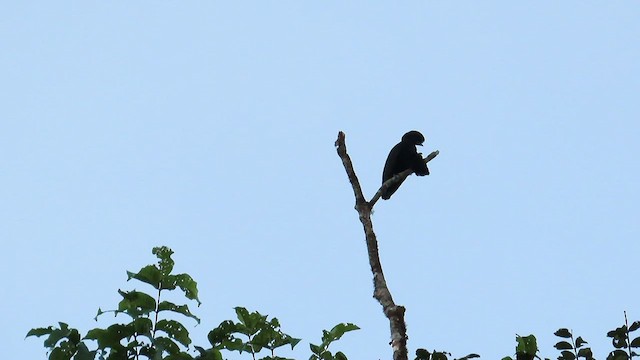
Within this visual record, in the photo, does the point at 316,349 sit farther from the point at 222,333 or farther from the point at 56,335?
the point at 56,335

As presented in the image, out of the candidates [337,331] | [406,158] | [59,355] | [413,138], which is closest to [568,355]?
[337,331]

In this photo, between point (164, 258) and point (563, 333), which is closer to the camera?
point (164, 258)

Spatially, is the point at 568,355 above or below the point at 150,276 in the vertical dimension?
below

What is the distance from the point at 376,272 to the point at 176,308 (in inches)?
59.0

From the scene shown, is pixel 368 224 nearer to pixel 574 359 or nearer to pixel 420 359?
pixel 420 359

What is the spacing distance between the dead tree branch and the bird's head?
8.24 m

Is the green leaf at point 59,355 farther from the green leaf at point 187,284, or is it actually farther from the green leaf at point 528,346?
the green leaf at point 528,346

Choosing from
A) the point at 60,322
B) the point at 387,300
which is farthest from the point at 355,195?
the point at 60,322

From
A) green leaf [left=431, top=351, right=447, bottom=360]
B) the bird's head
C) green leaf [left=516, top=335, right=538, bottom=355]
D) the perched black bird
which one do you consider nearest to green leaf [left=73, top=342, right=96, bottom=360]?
green leaf [left=431, top=351, right=447, bottom=360]

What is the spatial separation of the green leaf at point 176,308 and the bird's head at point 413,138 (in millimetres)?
10529

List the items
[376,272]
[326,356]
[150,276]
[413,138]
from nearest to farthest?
[150,276]
[326,356]
[376,272]
[413,138]

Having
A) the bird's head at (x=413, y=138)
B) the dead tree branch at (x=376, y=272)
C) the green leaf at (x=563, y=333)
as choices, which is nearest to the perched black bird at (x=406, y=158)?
the bird's head at (x=413, y=138)

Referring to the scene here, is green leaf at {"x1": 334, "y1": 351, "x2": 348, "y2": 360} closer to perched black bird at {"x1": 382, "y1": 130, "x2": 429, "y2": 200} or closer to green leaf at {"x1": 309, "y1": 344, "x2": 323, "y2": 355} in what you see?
green leaf at {"x1": 309, "y1": 344, "x2": 323, "y2": 355}

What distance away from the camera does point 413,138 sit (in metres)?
14.9
